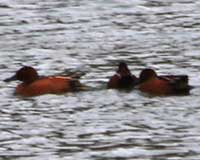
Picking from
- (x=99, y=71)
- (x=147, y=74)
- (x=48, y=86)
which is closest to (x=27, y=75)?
(x=48, y=86)

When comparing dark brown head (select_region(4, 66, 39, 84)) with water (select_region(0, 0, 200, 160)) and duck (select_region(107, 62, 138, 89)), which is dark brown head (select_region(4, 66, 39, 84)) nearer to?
water (select_region(0, 0, 200, 160))

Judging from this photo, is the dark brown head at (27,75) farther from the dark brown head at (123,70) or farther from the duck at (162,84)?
the duck at (162,84)

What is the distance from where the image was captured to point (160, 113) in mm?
15266

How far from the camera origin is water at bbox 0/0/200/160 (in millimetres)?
13648

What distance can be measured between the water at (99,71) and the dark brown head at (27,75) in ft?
0.77

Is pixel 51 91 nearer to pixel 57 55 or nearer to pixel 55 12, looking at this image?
pixel 57 55

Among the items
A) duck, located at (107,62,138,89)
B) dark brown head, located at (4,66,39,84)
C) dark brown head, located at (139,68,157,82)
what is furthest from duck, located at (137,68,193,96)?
dark brown head, located at (4,66,39,84)

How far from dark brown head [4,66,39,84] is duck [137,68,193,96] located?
1.45m

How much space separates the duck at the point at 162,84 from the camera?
16.6 m

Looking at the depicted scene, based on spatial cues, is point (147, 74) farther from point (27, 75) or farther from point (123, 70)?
point (27, 75)

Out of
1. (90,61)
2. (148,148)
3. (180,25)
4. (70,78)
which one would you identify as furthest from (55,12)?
(148,148)

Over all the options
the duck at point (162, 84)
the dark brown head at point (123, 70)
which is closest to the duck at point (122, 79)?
the dark brown head at point (123, 70)

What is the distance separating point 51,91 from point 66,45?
3.88 metres

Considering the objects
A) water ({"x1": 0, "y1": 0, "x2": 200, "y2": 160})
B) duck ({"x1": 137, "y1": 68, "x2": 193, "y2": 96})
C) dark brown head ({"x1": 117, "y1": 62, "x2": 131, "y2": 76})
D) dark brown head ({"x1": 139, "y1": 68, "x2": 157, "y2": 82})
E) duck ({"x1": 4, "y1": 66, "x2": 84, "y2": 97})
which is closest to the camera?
water ({"x1": 0, "y1": 0, "x2": 200, "y2": 160})
